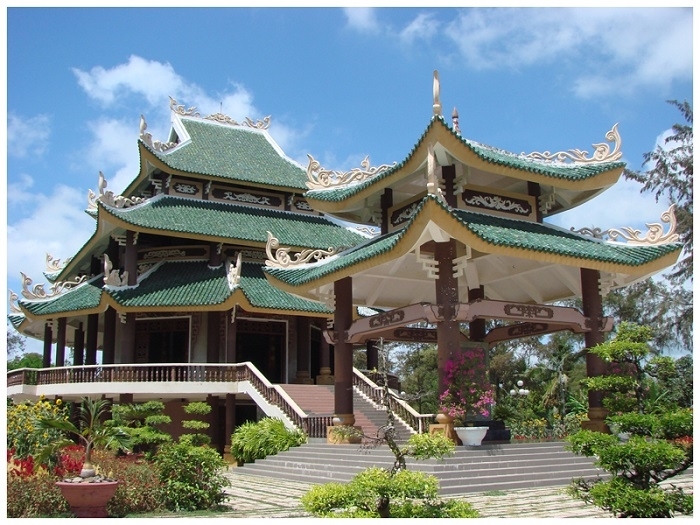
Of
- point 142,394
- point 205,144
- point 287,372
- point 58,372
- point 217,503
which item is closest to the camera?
point 217,503

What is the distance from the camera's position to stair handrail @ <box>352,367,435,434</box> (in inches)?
771

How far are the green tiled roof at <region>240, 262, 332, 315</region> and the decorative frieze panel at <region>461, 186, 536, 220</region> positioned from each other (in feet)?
34.4

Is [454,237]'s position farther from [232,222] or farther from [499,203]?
[232,222]

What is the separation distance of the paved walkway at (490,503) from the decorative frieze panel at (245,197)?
17561 mm

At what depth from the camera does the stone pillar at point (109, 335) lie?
→ 2702 cm

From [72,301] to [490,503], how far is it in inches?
850

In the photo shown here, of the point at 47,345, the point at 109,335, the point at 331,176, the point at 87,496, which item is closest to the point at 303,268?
the point at 331,176

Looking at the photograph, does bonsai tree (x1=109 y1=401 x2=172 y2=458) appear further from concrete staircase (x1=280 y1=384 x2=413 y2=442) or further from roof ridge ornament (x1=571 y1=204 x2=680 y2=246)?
roof ridge ornament (x1=571 y1=204 x2=680 y2=246)

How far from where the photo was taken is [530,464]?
47.4 feet

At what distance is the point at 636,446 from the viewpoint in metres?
8.83

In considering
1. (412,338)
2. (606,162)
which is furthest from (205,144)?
(606,162)

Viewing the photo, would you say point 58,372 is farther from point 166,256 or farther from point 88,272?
point 88,272

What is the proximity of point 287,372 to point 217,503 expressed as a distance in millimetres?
16122

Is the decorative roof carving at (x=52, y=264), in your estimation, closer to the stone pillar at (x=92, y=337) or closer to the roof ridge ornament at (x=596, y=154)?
the stone pillar at (x=92, y=337)
